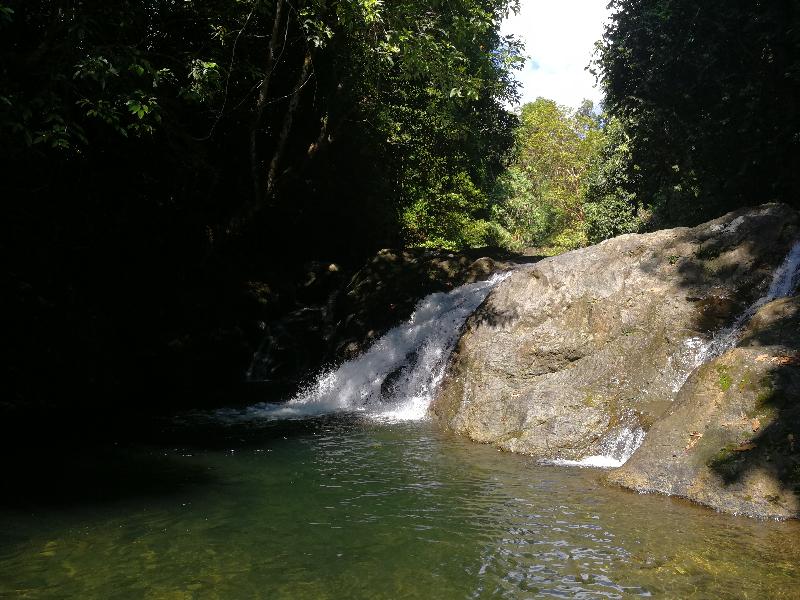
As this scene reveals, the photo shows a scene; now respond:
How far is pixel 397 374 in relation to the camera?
14.2 meters

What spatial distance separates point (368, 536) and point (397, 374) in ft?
27.5

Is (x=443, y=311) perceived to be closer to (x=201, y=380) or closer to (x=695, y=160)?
(x=201, y=380)

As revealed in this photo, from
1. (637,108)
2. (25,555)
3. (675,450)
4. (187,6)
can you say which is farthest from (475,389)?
(637,108)

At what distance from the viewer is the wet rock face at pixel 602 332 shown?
954 cm

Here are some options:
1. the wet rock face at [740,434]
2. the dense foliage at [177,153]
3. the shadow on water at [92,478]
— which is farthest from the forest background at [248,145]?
the wet rock face at [740,434]

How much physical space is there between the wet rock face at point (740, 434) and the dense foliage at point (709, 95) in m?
9.51

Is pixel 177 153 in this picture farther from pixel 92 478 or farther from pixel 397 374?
pixel 92 478

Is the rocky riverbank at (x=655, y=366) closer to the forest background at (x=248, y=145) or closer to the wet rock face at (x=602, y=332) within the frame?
the wet rock face at (x=602, y=332)

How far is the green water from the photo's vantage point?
4.79 m

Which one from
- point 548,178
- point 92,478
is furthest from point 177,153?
point 548,178

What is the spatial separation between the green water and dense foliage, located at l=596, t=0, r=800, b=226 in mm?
12230

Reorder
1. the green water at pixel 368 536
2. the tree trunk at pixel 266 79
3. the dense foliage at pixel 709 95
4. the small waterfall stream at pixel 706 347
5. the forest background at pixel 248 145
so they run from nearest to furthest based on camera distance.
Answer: the green water at pixel 368 536 < the small waterfall stream at pixel 706 347 < the forest background at pixel 248 145 < the tree trunk at pixel 266 79 < the dense foliage at pixel 709 95

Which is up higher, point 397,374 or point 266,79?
point 266,79

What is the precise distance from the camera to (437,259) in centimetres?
1812
